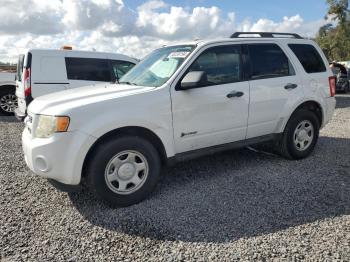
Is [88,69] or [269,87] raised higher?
[88,69]

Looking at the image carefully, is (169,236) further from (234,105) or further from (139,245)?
(234,105)

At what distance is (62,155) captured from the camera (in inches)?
133

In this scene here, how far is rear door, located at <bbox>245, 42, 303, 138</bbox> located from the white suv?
0.01 m

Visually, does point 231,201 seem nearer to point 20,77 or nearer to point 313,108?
point 313,108

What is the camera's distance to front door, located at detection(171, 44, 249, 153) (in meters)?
3.98

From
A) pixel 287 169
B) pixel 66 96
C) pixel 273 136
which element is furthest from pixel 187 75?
pixel 287 169

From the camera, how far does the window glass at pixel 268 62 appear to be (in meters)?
4.63

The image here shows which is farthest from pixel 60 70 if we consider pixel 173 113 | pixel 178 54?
pixel 173 113

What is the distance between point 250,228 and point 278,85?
2.32 metres

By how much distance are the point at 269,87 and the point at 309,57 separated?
114 centimetres

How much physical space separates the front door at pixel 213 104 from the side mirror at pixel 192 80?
58 mm

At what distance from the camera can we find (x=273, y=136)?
4.95 meters

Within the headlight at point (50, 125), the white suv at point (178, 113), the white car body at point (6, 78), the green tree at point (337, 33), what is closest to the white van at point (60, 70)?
the white car body at point (6, 78)

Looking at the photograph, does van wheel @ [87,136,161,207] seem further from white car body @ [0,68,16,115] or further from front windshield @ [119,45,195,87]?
white car body @ [0,68,16,115]
